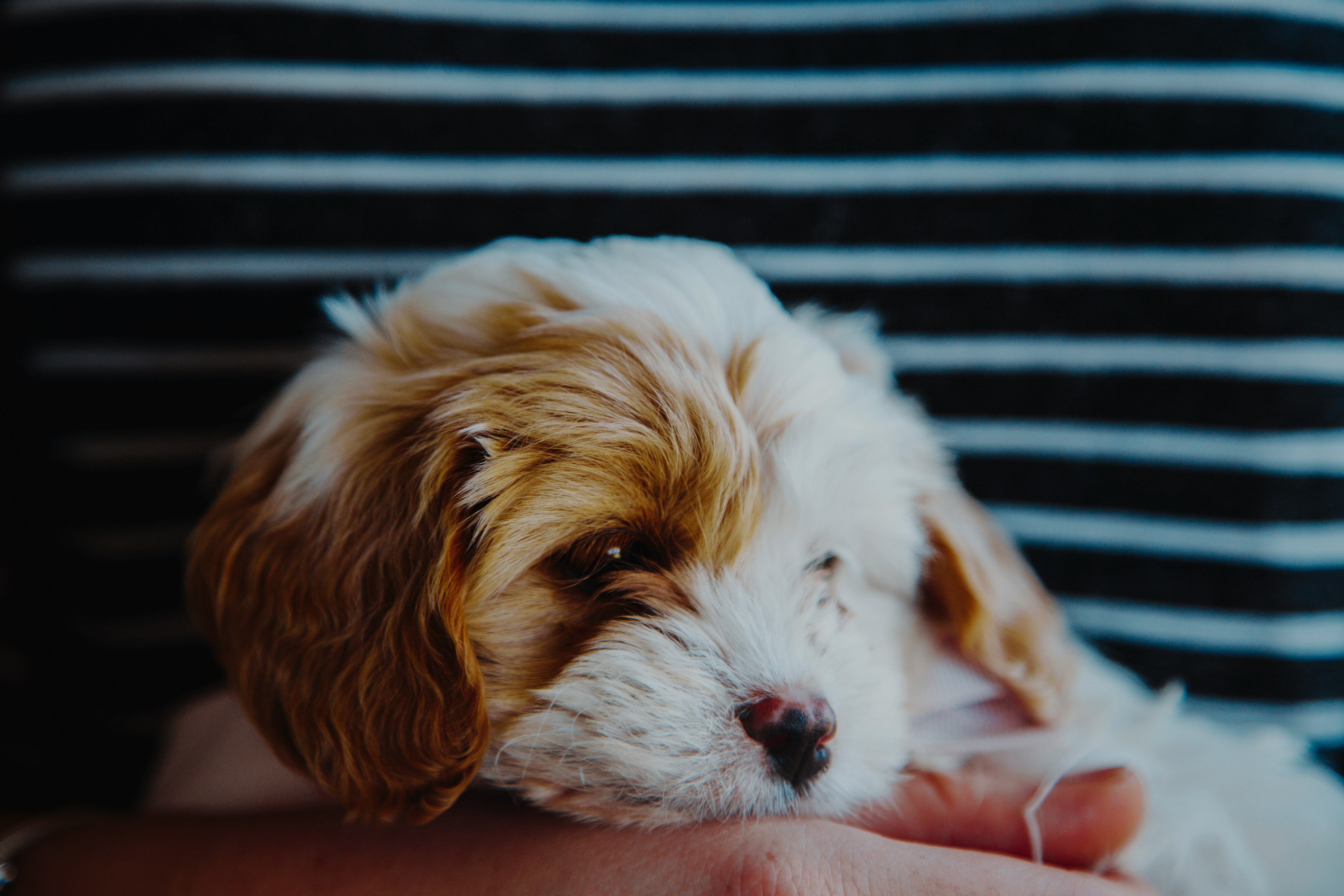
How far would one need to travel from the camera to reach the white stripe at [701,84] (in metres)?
1.60

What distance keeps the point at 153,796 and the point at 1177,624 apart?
239 centimetres

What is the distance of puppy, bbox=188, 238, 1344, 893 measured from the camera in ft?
3.30

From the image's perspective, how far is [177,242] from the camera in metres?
1.67

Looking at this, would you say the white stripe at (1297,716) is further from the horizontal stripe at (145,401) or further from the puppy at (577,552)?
the horizontal stripe at (145,401)

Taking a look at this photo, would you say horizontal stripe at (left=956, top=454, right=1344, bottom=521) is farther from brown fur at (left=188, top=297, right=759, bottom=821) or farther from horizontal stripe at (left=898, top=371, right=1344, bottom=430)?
brown fur at (left=188, top=297, right=759, bottom=821)

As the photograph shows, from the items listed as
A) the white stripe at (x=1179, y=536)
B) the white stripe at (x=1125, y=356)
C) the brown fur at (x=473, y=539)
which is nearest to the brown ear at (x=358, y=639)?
the brown fur at (x=473, y=539)

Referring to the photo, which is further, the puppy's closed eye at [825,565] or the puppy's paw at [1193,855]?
the puppy's paw at [1193,855]

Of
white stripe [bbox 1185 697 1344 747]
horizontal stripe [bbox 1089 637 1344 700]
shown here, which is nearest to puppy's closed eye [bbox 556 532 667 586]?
horizontal stripe [bbox 1089 637 1344 700]

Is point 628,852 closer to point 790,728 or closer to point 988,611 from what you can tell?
point 790,728

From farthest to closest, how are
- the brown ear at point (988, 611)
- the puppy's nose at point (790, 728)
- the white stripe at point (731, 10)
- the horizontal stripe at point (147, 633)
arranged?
1. the horizontal stripe at point (147, 633)
2. the white stripe at point (731, 10)
3. the brown ear at point (988, 611)
4. the puppy's nose at point (790, 728)

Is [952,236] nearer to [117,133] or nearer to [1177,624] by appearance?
[1177,624]

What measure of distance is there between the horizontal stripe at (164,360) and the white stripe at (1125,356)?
147 cm

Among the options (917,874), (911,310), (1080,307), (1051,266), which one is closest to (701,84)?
(911,310)

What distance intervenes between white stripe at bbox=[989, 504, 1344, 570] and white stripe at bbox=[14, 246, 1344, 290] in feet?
1.81
